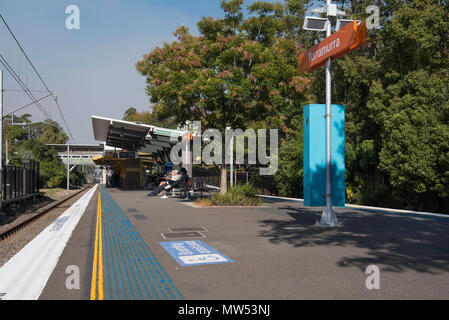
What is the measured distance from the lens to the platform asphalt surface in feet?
15.7

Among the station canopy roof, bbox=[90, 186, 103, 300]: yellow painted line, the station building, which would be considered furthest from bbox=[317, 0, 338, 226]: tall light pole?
the station canopy roof

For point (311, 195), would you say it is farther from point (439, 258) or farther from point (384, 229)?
point (439, 258)

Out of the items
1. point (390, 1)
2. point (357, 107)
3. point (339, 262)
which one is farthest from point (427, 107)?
point (339, 262)

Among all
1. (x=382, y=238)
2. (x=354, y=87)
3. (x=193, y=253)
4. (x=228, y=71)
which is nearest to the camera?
(x=193, y=253)

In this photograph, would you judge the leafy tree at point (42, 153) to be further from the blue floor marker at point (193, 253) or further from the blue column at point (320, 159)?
the blue floor marker at point (193, 253)

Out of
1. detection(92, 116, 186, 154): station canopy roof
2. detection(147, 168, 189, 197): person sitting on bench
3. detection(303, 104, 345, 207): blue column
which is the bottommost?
detection(147, 168, 189, 197): person sitting on bench

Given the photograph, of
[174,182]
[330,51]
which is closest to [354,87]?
[174,182]

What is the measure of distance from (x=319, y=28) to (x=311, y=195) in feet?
14.6

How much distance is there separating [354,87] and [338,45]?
1802 cm

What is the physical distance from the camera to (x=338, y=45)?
9977 mm

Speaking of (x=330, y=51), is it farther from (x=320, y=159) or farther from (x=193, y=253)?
(x=193, y=253)

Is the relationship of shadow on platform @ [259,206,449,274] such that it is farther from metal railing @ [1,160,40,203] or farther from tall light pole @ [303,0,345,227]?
metal railing @ [1,160,40,203]

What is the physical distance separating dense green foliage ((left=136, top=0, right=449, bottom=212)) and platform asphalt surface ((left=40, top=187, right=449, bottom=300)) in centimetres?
718

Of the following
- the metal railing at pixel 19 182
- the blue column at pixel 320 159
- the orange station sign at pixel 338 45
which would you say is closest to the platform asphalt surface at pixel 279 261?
the blue column at pixel 320 159
